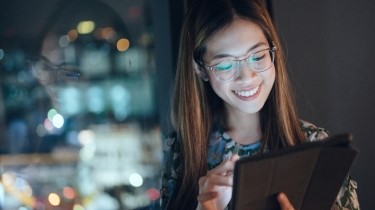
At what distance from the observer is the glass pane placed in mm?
1487

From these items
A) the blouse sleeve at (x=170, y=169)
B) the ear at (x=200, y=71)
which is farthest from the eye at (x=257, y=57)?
the blouse sleeve at (x=170, y=169)

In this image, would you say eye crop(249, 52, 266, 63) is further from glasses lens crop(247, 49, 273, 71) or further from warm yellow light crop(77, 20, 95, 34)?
warm yellow light crop(77, 20, 95, 34)

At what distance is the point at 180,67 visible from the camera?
4.52 ft

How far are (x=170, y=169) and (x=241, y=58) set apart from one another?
1.42ft

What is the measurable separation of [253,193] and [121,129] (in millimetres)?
779

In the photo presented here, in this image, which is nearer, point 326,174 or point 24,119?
point 326,174

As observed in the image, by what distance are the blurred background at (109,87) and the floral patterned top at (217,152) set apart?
21 centimetres

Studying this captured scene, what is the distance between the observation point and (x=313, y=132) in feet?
4.25

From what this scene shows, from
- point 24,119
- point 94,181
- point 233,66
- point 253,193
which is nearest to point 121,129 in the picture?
point 94,181

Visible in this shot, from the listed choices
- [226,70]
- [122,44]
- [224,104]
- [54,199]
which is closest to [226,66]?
[226,70]

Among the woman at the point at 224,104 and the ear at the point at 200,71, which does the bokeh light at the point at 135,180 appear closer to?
the woman at the point at 224,104

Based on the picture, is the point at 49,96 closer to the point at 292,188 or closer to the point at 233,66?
the point at 233,66

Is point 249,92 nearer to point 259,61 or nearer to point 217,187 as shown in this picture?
point 259,61

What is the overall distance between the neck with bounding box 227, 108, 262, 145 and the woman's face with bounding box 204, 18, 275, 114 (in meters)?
0.14
